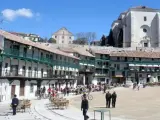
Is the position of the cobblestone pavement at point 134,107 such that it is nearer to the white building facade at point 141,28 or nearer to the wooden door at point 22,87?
the wooden door at point 22,87

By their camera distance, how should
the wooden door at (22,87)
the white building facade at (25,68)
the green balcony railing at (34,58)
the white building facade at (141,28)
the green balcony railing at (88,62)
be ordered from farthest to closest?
the white building facade at (141,28)
the green balcony railing at (88,62)
the wooden door at (22,87)
the green balcony railing at (34,58)
the white building facade at (25,68)

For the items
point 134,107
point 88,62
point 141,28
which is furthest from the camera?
point 141,28

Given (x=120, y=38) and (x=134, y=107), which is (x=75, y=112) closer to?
(x=134, y=107)

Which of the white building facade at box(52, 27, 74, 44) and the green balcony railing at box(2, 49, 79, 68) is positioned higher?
the white building facade at box(52, 27, 74, 44)

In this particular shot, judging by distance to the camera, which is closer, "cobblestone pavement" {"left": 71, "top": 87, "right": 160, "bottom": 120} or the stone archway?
"cobblestone pavement" {"left": 71, "top": 87, "right": 160, "bottom": 120}

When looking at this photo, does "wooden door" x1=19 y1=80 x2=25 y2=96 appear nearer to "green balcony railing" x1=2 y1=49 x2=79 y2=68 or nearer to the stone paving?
"green balcony railing" x1=2 y1=49 x2=79 y2=68

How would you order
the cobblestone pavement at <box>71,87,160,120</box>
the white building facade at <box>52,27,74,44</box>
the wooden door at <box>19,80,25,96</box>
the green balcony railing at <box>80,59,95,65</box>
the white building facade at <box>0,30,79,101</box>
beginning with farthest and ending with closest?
the white building facade at <box>52,27,74,44</box>
the green balcony railing at <box>80,59,95,65</box>
the wooden door at <box>19,80,25,96</box>
the white building facade at <box>0,30,79,101</box>
the cobblestone pavement at <box>71,87,160,120</box>

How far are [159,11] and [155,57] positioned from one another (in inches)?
1318

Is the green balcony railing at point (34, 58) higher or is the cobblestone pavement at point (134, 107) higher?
the green balcony railing at point (34, 58)

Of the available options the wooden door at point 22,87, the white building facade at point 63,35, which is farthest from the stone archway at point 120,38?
the wooden door at point 22,87

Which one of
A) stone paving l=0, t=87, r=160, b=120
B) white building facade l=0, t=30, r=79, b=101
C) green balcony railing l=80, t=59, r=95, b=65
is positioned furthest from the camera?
green balcony railing l=80, t=59, r=95, b=65

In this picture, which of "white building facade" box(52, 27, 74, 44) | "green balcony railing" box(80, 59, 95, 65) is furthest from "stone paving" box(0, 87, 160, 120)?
"white building facade" box(52, 27, 74, 44)

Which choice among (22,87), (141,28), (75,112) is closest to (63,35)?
(141,28)

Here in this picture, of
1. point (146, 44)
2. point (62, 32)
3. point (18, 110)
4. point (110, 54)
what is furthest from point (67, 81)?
point (62, 32)
